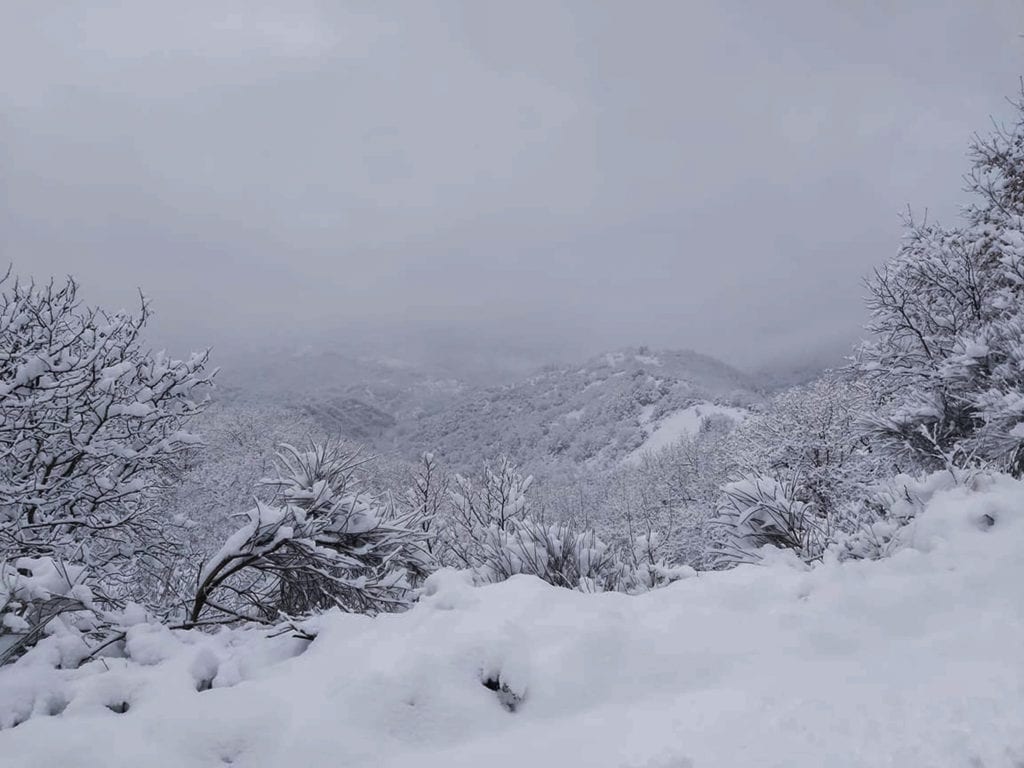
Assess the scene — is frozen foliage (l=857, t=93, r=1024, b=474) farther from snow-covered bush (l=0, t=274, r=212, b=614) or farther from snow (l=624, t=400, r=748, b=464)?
snow (l=624, t=400, r=748, b=464)

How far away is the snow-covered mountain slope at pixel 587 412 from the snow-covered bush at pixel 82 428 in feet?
294

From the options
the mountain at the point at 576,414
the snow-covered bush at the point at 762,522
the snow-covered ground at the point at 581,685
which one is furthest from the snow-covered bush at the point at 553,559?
the mountain at the point at 576,414

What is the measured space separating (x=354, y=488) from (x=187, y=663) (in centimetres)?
342

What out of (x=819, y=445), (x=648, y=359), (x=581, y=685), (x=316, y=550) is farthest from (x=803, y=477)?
(x=648, y=359)

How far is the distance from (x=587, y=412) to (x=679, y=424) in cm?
4386

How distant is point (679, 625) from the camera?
10.1 feet

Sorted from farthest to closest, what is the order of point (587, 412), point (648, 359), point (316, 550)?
point (648, 359), point (587, 412), point (316, 550)

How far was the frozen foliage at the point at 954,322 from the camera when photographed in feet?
20.9

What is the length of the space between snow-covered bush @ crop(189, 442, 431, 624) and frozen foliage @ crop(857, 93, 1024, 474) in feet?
19.8

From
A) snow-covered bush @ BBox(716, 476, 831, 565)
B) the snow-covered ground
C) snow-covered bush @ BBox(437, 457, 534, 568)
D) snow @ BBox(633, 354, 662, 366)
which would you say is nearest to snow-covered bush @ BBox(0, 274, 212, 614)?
the snow-covered ground

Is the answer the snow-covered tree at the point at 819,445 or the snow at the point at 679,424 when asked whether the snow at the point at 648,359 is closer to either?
the snow at the point at 679,424

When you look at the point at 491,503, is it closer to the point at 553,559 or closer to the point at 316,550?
the point at 553,559

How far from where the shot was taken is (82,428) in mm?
5387

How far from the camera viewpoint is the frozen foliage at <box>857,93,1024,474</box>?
6.38m
